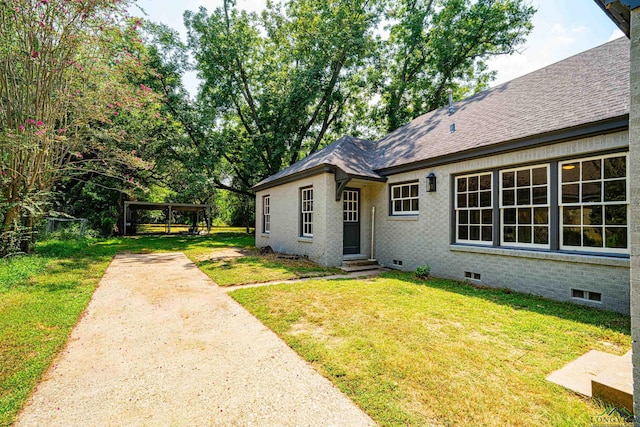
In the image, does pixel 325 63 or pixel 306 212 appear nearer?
pixel 306 212

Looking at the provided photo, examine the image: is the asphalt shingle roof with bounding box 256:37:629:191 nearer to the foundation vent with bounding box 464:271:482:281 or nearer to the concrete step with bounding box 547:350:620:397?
the foundation vent with bounding box 464:271:482:281

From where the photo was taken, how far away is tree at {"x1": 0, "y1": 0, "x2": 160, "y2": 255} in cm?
737

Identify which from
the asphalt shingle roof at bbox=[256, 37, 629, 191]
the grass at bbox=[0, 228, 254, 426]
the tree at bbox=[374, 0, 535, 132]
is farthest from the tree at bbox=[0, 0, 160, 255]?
the tree at bbox=[374, 0, 535, 132]

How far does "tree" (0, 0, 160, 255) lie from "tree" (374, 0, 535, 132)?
15886 millimetres

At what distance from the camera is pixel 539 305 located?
5297 mm

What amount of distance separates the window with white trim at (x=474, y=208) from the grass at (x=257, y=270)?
11.7 ft

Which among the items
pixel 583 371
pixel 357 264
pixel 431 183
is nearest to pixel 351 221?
pixel 357 264

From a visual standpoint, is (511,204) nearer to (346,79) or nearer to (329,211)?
(329,211)

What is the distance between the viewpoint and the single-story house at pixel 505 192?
5.21 meters

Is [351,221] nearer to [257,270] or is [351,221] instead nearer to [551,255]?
[257,270]

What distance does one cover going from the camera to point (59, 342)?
3.68 metres

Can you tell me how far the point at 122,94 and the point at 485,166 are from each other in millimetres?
11024

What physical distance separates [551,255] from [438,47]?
16806 millimetres

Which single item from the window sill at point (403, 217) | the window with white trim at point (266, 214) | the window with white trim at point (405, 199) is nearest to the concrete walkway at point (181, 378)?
the window sill at point (403, 217)
